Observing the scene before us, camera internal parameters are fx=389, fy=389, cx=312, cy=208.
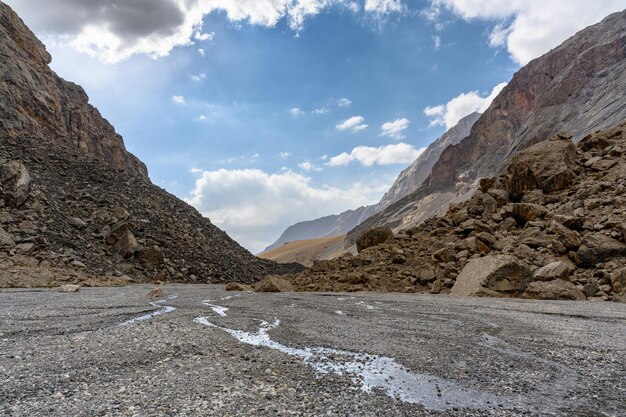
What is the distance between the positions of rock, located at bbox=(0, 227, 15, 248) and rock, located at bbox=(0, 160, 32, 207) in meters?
3.34

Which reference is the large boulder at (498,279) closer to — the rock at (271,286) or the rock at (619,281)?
the rock at (619,281)

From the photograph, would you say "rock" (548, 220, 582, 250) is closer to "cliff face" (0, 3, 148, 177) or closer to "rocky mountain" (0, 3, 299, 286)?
"rocky mountain" (0, 3, 299, 286)

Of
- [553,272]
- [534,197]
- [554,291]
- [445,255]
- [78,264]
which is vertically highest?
[534,197]

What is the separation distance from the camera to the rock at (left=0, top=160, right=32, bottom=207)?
71.4 ft

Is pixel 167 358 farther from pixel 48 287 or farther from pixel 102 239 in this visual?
pixel 102 239

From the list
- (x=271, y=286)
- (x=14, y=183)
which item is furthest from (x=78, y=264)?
(x=271, y=286)

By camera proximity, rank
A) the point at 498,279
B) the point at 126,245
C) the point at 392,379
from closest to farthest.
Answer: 1. the point at 392,379
2. the point at 498,279
3. the point at 126,245

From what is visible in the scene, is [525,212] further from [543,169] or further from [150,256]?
[150,256]

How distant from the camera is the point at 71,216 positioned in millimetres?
23734

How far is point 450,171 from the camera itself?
4181 inches

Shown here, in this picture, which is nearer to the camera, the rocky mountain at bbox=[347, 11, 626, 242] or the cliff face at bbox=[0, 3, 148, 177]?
the cliff face at bbox=[0, 3, 148, 177]

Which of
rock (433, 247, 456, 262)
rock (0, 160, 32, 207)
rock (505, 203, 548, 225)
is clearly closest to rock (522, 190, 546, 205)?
rock (505, 203, 548, 225)

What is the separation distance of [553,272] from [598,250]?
76.9 inches

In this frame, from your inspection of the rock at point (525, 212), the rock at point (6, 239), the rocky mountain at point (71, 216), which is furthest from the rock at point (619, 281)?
the rock at point (6, 239)
